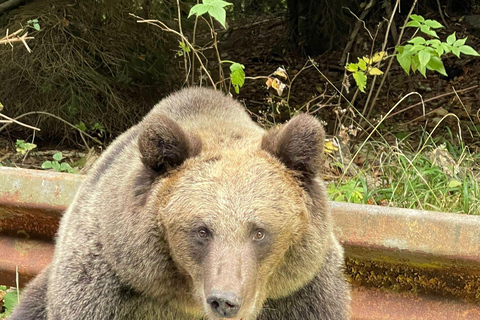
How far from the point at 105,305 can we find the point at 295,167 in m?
1.01

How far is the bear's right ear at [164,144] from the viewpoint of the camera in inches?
93.4

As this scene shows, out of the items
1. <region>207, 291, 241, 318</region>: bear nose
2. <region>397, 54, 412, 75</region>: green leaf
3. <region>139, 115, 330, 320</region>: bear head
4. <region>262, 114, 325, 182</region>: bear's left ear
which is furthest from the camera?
<region>397, 54, 412, 75</region>: green leaf

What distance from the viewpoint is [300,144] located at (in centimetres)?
247

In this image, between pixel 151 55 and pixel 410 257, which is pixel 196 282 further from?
pixel 151 55

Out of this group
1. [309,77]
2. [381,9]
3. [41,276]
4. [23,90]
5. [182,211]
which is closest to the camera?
[182,211]

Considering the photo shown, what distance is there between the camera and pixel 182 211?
2.36 m

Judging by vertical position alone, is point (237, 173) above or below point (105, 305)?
above

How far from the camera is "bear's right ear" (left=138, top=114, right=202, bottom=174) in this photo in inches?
93.4

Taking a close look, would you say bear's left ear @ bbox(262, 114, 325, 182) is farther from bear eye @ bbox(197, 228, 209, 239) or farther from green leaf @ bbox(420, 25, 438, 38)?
green leaf @ bbox(420, 25, 438, 38)

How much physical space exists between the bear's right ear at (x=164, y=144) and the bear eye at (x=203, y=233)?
12.2 inches

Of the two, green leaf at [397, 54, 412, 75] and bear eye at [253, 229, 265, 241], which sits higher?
bear eye at [253, 229, 265, 241]

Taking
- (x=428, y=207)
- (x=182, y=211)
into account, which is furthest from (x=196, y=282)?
(x=428, y=207)

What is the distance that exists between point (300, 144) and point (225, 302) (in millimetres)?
705

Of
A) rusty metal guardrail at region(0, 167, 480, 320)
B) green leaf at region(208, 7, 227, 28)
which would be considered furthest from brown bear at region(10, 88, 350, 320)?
green leaf at region(208, 7, 227, 28)
